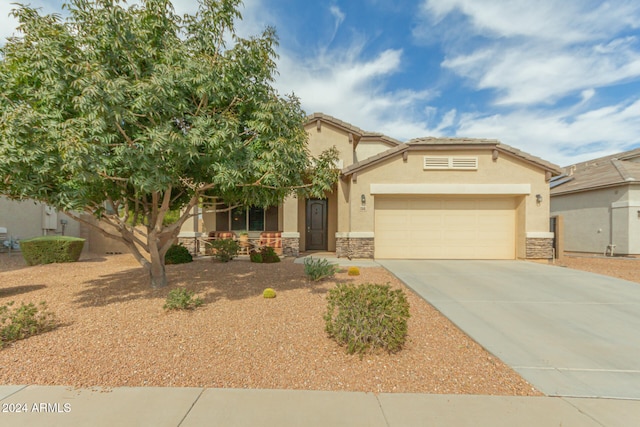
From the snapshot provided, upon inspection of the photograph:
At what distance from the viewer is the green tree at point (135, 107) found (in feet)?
14.1

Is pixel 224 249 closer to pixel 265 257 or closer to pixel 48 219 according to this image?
pixel 265 257

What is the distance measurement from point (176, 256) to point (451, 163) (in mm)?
11085

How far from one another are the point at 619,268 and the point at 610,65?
26.1 ft

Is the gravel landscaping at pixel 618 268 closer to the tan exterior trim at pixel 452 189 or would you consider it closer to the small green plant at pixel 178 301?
the tan exterior trim at pixel 452 189

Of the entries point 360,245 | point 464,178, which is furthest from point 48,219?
point 464,178

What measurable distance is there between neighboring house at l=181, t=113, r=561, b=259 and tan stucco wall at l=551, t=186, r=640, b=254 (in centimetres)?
635

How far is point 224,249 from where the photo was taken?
1089 centimetres

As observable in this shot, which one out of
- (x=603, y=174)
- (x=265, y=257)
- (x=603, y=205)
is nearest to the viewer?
(x=265, y=257)

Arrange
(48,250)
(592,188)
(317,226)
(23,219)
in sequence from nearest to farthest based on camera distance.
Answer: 1. (48,250)
2. (317,226)
3. (23,219)
4. (592,188)

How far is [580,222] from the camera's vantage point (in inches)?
651

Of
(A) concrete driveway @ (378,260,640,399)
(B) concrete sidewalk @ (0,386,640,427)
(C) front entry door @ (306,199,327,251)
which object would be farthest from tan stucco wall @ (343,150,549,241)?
(B) concrete sidewalk @ (0,386,640,427)

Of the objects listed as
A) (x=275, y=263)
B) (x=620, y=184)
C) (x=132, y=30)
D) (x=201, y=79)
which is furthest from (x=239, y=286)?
(x=620, y=184)

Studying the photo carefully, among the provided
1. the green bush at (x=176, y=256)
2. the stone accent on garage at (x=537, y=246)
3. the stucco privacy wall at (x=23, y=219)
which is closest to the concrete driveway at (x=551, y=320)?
the stone accent on garage at (x=537, y=246)

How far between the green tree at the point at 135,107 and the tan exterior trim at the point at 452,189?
6496 mm
